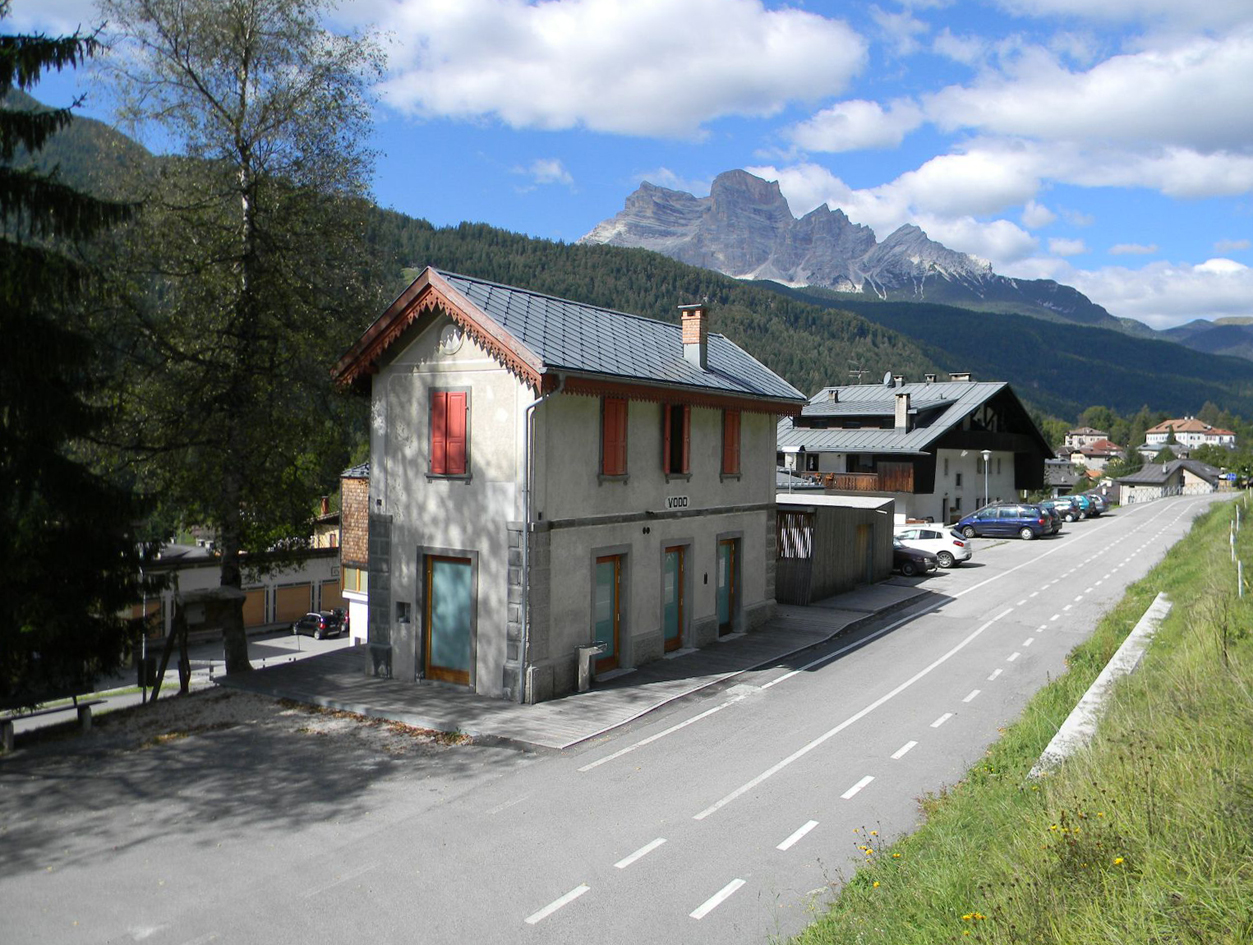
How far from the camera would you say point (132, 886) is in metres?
9.15

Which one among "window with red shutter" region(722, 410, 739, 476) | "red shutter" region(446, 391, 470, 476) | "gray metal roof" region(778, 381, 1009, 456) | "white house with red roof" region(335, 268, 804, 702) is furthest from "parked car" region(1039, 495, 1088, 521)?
"red shutter" region(446, 391, 470, 476)

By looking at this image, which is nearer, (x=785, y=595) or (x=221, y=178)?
(x=221, y=178)

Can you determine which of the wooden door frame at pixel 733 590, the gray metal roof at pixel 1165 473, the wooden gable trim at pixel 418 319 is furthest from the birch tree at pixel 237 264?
the gray metal roof at pixel 1165 473

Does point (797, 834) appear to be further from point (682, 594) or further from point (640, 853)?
point (682, 594)

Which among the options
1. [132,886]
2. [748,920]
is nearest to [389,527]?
[132,886]

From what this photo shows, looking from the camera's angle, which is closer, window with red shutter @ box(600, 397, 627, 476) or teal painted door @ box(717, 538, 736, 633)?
window with red shutter @ box(600, 397, 627, 476)

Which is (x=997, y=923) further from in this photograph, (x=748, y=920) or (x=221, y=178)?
(x=221, y=178)

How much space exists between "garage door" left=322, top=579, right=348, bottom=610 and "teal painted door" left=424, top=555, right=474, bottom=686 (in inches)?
1393

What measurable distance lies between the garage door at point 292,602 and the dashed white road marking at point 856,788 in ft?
137

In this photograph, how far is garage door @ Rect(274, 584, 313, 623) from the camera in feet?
158

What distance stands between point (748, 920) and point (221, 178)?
52.6ft

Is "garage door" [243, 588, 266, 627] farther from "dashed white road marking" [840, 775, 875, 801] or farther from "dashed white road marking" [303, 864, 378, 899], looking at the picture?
"dashed white road marking" [840, 775, 875, 801]

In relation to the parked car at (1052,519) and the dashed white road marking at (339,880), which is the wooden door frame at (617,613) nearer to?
the dashed white road marking at (339,880)

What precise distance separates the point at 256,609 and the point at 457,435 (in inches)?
1384
